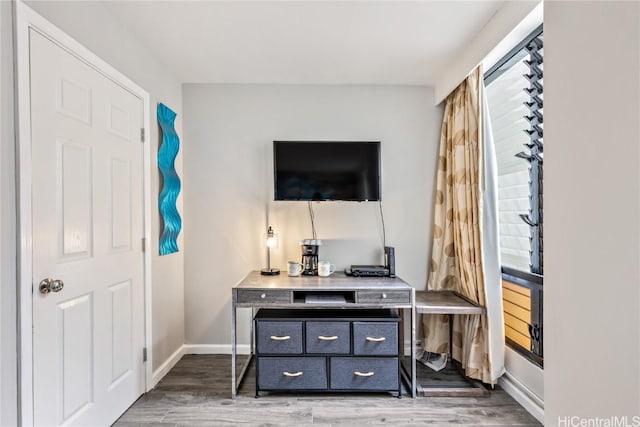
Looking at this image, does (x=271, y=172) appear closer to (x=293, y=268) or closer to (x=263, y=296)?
(x=293, y=268)

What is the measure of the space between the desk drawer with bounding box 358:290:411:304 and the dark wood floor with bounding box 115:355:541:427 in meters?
0.66

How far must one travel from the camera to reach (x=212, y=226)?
3.10 metres

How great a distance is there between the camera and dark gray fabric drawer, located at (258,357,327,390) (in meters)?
2.36

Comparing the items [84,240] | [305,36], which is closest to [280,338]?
[84,240]

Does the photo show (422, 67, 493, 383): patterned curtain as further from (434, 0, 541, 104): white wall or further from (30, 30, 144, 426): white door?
(30, 30, 144, 426): white door

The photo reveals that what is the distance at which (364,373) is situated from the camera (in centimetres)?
235

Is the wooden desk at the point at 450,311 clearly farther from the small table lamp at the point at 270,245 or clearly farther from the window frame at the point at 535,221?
the small table lamp at the point at 270,245

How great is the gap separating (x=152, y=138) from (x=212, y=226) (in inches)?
36.3

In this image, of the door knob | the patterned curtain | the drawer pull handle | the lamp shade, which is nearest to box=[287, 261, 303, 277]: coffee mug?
the lamp shade

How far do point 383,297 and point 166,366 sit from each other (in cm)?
182

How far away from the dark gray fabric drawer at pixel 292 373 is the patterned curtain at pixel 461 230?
1.01m
